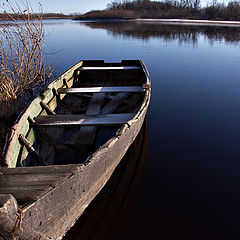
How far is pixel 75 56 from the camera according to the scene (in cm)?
1434

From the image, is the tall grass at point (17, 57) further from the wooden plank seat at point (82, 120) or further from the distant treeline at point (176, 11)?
the distant treeline at point (176, 11)

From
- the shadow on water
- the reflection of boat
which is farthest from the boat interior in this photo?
the shadow on water

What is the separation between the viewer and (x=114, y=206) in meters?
3.24

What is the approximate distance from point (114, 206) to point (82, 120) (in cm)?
163

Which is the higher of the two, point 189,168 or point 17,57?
point 17,57

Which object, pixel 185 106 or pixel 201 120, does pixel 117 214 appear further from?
pixel 185 106

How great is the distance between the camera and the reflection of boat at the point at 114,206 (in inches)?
111

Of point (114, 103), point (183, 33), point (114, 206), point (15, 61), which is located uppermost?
point (183, 33)

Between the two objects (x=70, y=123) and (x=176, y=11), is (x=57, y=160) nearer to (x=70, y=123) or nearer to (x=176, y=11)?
(x=70, y=123)

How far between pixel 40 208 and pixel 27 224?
0.17 m

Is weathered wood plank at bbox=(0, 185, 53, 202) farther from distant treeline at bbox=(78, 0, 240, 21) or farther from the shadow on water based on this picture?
distant treeline at bbox=(78, 0, 240, 21)

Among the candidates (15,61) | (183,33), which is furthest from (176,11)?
(15,61)

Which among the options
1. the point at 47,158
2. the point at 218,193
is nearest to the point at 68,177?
the point at 47,158

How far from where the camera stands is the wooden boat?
1852 mm
